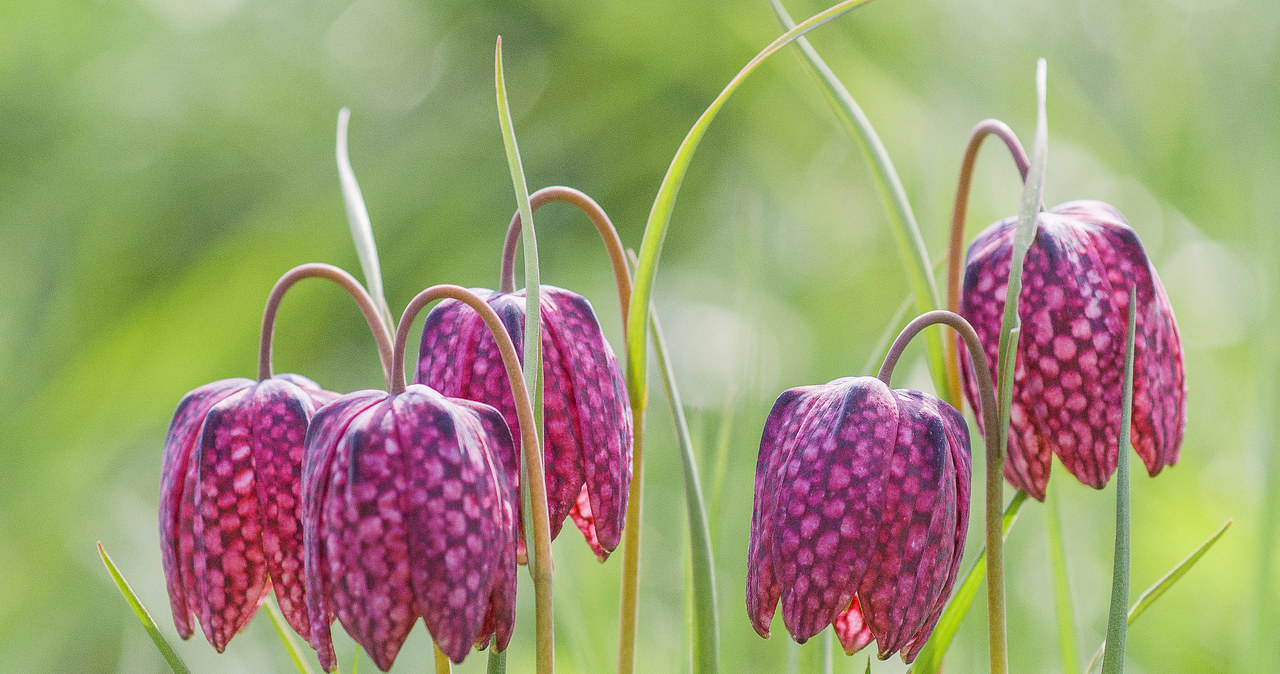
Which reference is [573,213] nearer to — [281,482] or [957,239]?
[957,239]

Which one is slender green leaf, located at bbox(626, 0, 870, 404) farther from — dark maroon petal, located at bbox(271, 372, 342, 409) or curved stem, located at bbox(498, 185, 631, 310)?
dark maroon petal, located at bbox(271, 372, 342, 409)

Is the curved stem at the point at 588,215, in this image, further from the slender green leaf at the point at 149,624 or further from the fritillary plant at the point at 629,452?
the slender green leaf at the point at 149,624

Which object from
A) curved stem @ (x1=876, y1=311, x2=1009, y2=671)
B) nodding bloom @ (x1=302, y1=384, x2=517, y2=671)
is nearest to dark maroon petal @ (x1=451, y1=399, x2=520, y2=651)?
nodding bloom @ (x1=302, y1=384, x2=517, y2=671)

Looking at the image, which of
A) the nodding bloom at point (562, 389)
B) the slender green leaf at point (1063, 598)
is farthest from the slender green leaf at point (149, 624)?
the slender green leaf at point (1063, 598)

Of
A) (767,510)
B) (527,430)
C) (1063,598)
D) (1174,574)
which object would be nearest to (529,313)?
(527,430)

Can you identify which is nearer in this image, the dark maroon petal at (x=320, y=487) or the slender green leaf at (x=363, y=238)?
the dark maroon petal at (x=320, y=487)
